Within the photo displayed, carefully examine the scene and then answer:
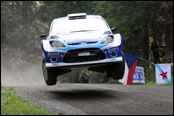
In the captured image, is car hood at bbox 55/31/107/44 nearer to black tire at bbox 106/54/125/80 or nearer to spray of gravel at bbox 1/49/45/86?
black tire at bbox 106/54/125/80

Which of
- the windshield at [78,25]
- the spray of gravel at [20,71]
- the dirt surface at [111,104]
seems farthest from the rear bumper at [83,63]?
the spray of gravel at [20,71]

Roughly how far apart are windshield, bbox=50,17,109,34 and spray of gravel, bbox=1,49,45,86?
109 feet

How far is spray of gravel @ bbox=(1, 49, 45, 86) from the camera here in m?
43.5

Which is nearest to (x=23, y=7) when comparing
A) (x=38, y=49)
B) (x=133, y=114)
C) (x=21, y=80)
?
(x=38, y=49)

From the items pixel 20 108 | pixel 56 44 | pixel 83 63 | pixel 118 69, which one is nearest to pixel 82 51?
pixel 83 63

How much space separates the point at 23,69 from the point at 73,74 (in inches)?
554

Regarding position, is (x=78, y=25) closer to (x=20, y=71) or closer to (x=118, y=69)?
(x=118, y=69)

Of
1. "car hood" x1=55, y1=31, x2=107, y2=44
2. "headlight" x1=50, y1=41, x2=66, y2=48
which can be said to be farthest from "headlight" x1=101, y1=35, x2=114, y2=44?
"headlight" x1=50, y1=41, x2=66, y2=48

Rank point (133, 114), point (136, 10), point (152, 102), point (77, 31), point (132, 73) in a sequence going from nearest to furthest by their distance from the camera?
point (133, 114)
point (152, 102)
point (77, 31)
point (132, 73)
point (136, 10)

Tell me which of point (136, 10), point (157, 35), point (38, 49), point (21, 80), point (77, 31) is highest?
point (77, 31)

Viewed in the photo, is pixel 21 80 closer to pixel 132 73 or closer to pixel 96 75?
pixel 96 75

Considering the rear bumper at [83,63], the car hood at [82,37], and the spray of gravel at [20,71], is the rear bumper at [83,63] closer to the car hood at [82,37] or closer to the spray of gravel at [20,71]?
the car hood at [82,37]

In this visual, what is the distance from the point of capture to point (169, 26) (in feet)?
88.4

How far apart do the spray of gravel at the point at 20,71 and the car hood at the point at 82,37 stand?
113ft
